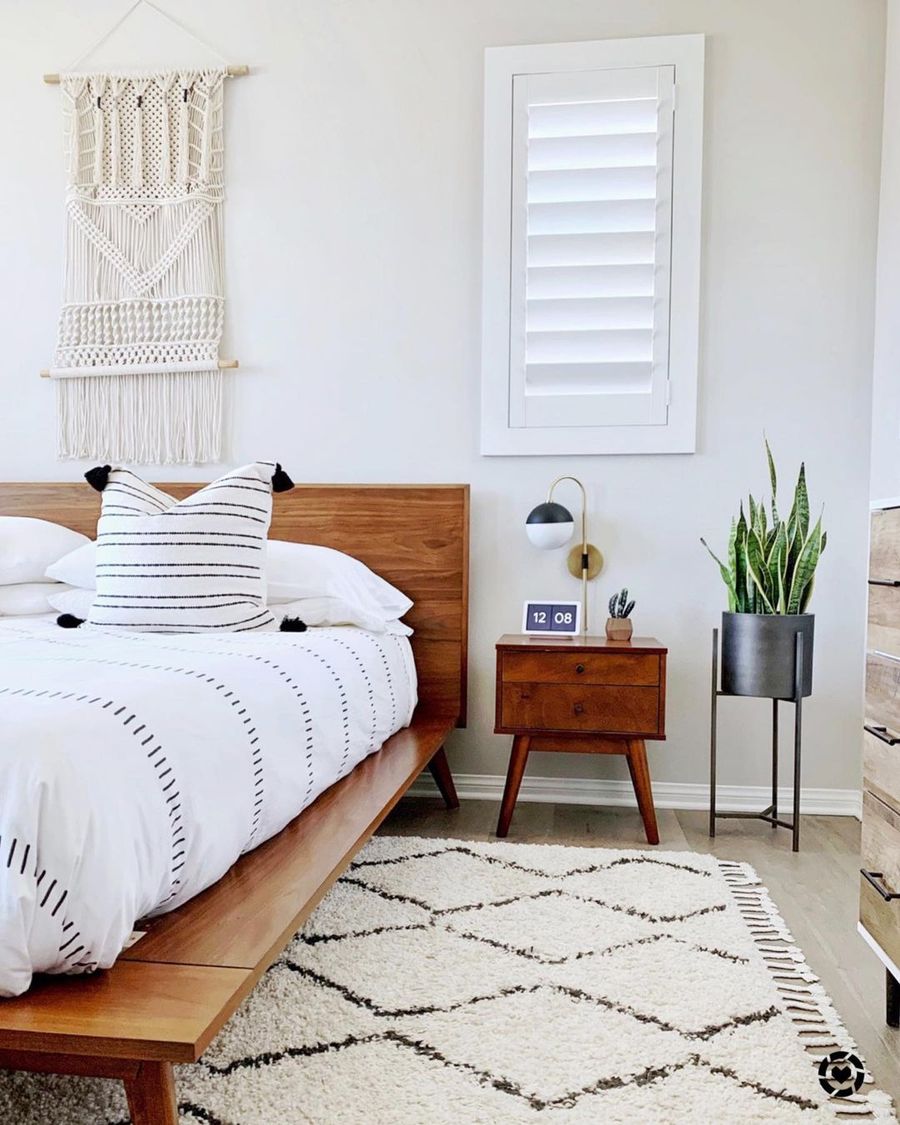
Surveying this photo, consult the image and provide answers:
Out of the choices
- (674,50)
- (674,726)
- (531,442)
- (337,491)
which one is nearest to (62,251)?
(337,491)

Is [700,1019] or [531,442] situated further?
[531,442]

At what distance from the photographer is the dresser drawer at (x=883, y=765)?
4.53 ft

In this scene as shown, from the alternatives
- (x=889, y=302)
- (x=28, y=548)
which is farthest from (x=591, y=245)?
(x=28, y=548)

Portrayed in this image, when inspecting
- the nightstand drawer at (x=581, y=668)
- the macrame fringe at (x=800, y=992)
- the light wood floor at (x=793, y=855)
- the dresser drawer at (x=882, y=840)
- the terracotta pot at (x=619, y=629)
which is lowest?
the light wood floor at (x=793, y=855)

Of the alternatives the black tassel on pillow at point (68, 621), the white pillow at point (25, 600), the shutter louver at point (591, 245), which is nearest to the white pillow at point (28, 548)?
the white pillow at point (25, 600)

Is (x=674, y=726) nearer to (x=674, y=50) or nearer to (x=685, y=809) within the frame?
(x=685, y=809)

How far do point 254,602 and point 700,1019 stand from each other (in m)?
1.30

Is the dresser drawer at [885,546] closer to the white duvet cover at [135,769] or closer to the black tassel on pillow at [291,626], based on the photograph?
the white duvet cover at [135,769]

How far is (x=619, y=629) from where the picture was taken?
2641 millimetres

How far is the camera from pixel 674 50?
274 cm

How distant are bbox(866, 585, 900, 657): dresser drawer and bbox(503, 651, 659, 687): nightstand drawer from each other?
0.95 meters

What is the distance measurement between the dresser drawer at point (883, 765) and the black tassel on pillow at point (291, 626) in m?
1.30

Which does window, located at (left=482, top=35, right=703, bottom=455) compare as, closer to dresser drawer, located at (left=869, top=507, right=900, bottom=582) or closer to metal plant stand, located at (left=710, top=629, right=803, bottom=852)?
metal plant stand, located at (left=710, top=629, right=803, bottom=852)

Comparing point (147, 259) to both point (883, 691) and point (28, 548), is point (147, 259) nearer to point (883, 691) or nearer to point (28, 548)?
point (28, 548)
